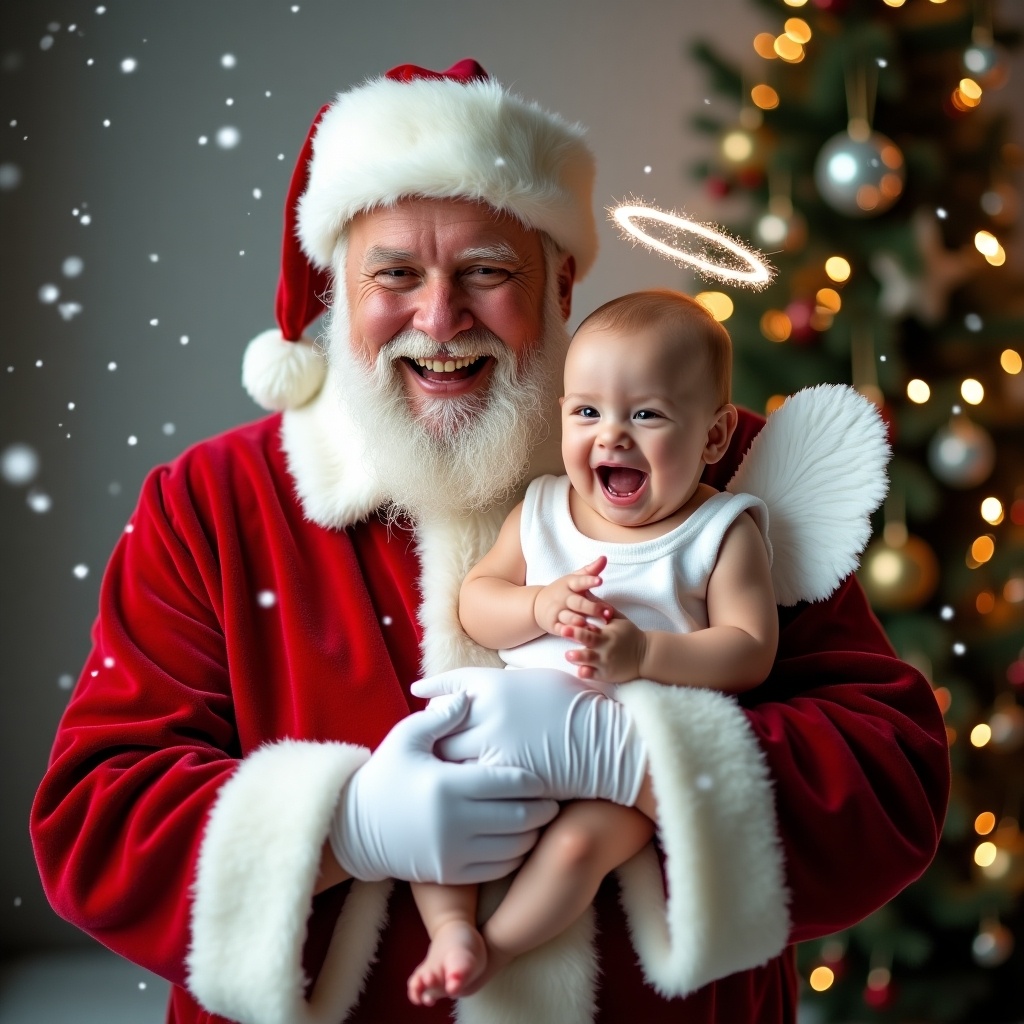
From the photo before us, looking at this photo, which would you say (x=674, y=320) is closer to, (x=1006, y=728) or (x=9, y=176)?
(x=1006, y=728)

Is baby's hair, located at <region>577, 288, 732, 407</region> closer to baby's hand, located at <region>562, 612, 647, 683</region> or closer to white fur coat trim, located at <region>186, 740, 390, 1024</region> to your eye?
baby's hand, located at <region>562, 612, 647, 683</region>

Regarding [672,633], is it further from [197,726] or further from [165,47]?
[165,47]

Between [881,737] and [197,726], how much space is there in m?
0.96


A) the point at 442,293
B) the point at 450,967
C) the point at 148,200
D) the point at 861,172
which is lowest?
the point at 450,967

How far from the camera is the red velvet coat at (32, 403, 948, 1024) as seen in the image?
4.50ft

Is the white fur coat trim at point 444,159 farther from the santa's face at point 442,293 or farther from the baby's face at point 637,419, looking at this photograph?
the baby's face at point 637,419

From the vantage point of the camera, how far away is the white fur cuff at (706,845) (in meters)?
1.36

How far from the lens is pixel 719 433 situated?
159 centimetres

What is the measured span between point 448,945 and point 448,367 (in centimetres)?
88

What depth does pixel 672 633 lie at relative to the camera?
1.45 m

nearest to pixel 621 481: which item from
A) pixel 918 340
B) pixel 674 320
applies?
pixel 674 320

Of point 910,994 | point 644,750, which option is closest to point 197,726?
point 644,750

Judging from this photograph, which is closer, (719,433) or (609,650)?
(609,650)

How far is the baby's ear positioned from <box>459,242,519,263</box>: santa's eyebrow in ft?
1.43
